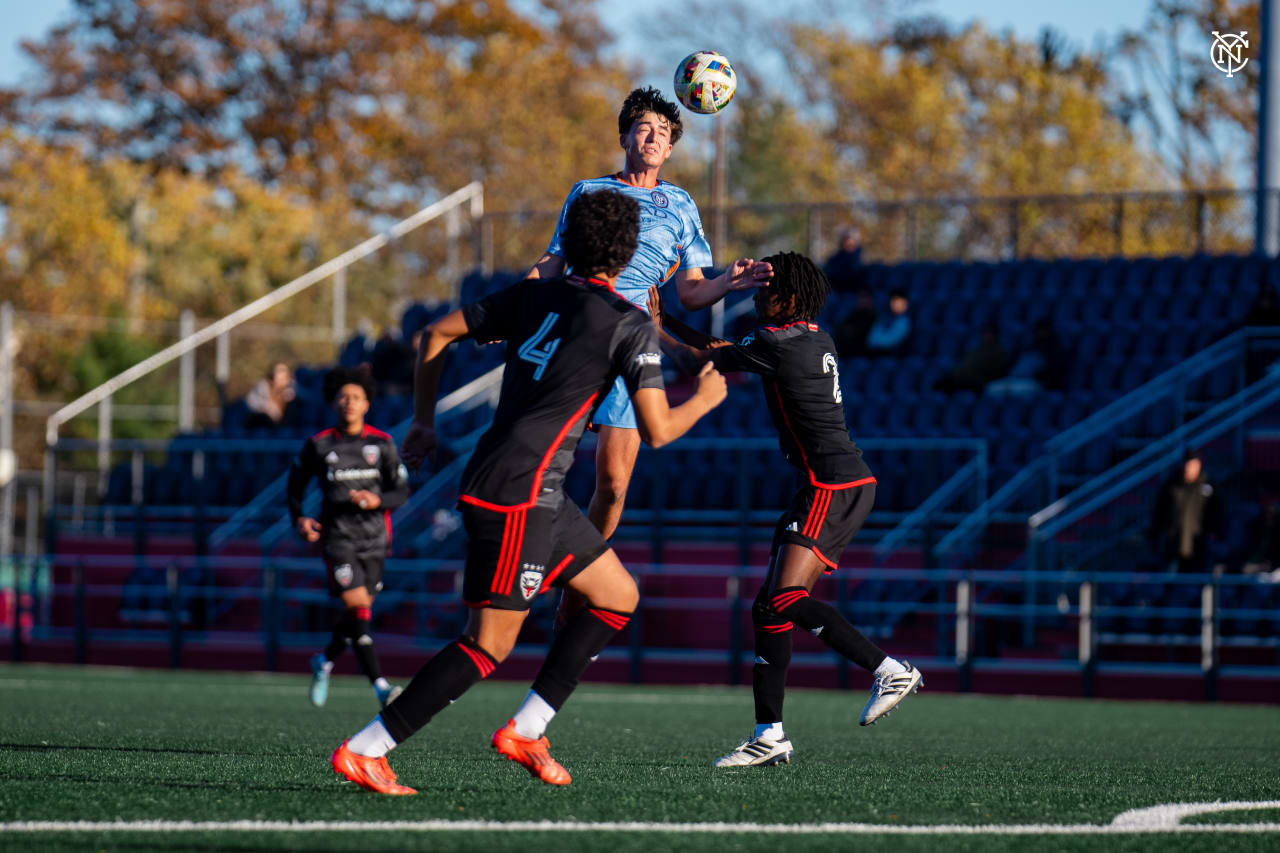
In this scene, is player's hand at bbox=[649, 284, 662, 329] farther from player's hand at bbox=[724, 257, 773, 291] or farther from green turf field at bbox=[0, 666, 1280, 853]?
green turf field at bbox=[0, 666, 1280, 853]

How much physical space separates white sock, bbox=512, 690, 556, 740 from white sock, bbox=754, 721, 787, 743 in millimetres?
1496

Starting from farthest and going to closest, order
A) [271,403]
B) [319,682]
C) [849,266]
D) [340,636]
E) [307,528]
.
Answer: [271,403], [849,266], [319,682], [340,636], [307,528]

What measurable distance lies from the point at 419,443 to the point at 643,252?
1758mm

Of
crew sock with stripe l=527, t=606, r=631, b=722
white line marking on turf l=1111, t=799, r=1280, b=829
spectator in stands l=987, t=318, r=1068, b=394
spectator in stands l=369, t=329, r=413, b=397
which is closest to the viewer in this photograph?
white line marking on turf l=1111, t=799, r=1280, b=829

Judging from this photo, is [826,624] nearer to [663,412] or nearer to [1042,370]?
[663,412]

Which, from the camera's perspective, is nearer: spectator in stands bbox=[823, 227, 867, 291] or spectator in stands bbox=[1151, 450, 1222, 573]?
spectator in stands bbox=[1151, 450, 1222, 573]

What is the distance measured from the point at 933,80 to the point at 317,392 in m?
25.2

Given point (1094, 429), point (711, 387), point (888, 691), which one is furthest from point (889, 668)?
point (1094, 429)

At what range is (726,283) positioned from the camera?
6504mm

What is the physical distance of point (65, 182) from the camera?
40938 millimetres

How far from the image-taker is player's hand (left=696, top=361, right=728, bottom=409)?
531cm

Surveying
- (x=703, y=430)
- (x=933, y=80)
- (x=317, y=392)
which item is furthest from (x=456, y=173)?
(x=703, y=430)

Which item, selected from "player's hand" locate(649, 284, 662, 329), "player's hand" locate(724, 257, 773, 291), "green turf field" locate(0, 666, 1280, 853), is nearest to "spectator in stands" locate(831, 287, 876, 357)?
"green turf field" locate(0, 666, 1280, 853)

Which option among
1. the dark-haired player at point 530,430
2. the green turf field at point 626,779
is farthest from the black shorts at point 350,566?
the dark-haired player at point 530,430
